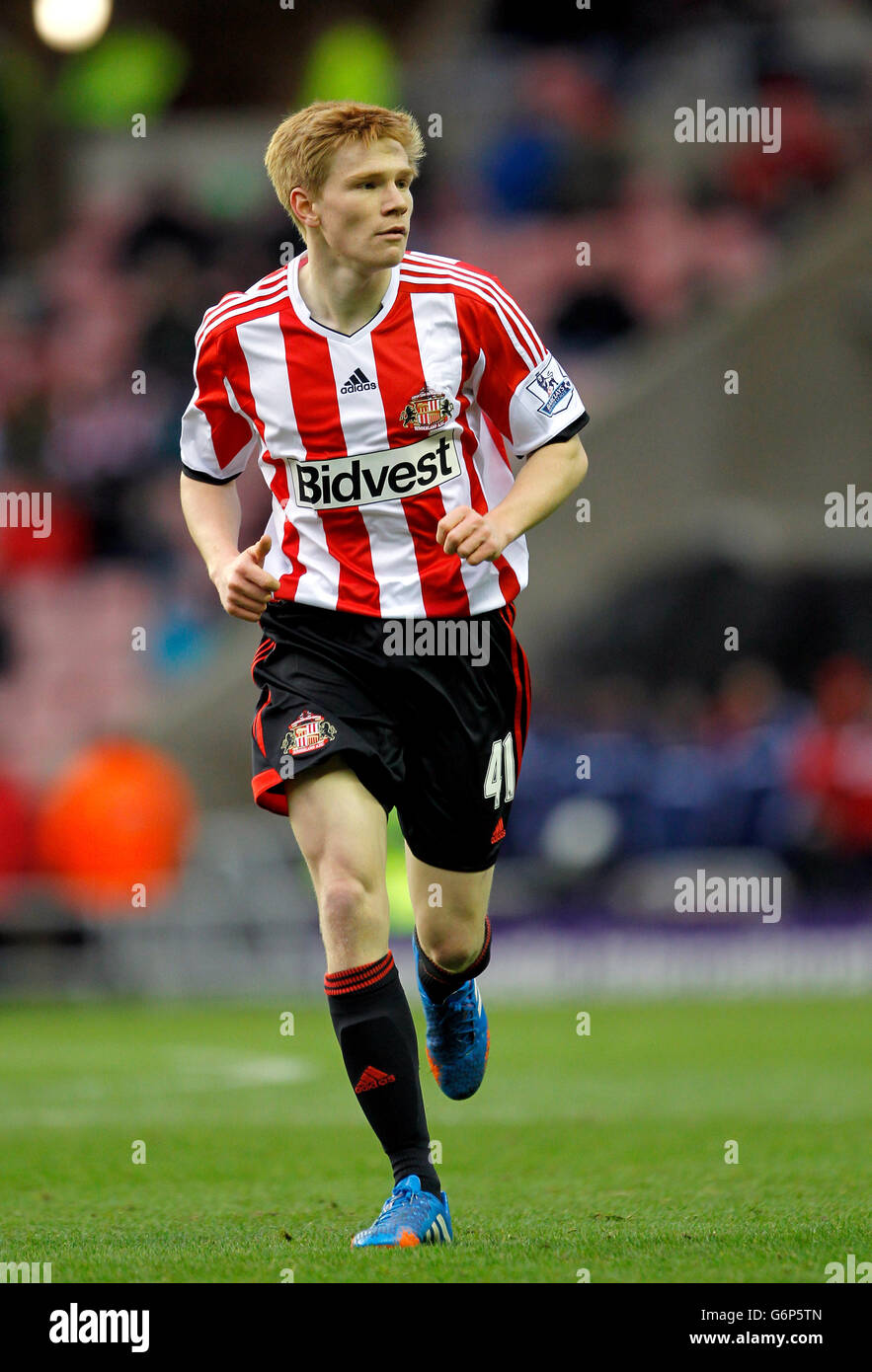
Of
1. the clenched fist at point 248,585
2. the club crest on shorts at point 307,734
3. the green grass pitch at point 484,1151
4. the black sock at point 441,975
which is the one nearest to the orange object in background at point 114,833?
the green grass pitch at point 484,1151

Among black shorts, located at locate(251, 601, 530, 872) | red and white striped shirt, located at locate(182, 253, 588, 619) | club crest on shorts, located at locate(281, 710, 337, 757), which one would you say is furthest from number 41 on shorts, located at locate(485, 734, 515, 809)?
club crest on shorts, located at locate(281, 710, 337, 757)

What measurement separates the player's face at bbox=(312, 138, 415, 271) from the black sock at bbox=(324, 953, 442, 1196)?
1.59 m

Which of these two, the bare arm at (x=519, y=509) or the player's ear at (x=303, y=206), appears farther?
the player's ear at (x=303, y=206)

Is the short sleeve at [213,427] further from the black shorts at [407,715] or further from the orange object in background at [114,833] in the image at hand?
the orange object in background at [114,833]

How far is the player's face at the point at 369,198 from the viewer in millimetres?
4480

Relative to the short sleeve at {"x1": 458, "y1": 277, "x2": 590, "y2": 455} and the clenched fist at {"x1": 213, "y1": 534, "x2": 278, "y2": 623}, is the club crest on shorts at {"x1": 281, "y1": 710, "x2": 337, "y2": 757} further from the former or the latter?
the short sleeve at {"x1": 458, "y1": 277, "x2": 590, "y2": 455}

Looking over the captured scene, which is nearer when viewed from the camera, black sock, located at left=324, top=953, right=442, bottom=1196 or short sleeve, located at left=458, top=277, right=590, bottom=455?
black sock, located at left=324, top=953, right=442, bottom=1196

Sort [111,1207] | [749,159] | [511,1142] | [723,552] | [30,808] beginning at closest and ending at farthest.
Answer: [111,1207] < [511,1142] < [30,808] < [723,552] < [749,159]

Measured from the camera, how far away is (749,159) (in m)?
17.7

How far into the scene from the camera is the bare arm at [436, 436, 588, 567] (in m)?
4.33

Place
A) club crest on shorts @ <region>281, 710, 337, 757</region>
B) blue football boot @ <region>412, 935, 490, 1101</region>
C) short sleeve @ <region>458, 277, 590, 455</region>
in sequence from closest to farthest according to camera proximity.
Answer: club crest on shorts @ <region>281, 710, 337, 757</region>
short sleeve @ <region>458, 277, 590, 455</region>
blue football boot @ <region>412, 935, 490, 1101</region>
